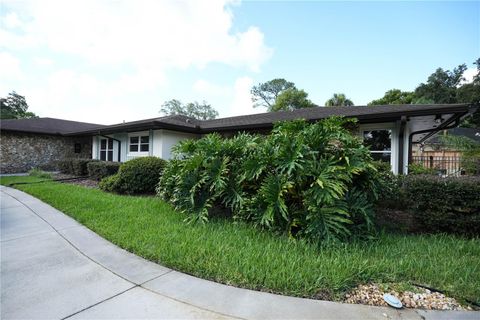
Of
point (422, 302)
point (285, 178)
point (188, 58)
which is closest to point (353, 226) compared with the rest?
point (285, 178)

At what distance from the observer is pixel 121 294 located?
2393 mm

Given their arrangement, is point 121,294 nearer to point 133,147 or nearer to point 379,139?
point 379,139

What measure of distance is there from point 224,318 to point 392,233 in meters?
3.78

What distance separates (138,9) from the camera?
7676mm

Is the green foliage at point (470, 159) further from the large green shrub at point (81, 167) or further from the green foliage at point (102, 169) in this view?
the large green shrub at point (81, 167)

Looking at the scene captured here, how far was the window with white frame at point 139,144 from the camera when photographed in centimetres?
1239

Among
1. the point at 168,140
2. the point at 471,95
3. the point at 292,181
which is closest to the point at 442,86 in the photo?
the point at 471,95

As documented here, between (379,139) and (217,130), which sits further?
(217,130)

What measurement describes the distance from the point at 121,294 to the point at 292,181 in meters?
2.75

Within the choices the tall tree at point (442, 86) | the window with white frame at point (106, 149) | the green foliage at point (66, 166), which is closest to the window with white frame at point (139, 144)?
the window with white frame at point (106, 149)

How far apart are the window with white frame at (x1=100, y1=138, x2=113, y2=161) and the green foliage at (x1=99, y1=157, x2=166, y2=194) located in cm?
738

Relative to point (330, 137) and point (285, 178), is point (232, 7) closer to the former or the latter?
point (330, 137)

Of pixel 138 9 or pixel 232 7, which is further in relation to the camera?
pixel 232 7

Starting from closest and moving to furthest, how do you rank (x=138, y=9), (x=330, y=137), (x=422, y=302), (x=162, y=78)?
(x=422, y=302), (x=330, y=137), (x=138, y=9), (x=162, y=78)
